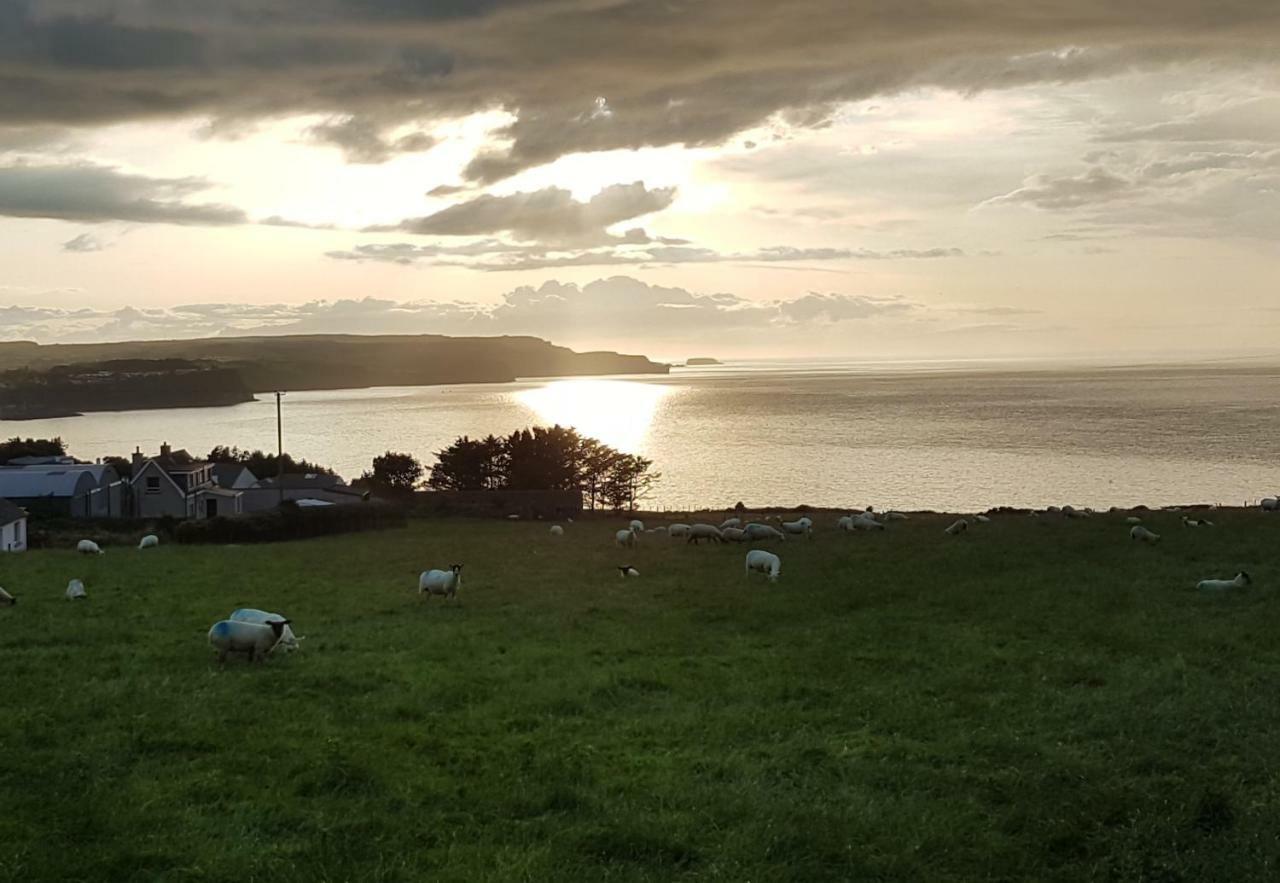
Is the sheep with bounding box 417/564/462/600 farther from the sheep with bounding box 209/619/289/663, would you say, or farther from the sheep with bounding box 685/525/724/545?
the sheep with bounding box 685/525/724/545

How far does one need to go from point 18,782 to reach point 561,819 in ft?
20.6

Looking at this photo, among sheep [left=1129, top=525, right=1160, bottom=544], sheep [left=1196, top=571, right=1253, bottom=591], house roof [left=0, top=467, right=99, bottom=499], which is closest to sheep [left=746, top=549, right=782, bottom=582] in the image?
sheep [left=1196, top=571, right=1253, bottom=591]

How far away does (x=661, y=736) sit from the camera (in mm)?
13266

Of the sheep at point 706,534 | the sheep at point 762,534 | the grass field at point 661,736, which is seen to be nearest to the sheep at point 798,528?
the sheep at point 762,534

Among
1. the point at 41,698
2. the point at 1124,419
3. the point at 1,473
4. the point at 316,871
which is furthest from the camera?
the point at 1124,419

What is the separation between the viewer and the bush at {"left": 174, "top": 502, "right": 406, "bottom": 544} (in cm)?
4731

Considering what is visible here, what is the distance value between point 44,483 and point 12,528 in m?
19.2

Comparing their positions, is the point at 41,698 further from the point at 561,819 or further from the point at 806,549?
the point at 806,549

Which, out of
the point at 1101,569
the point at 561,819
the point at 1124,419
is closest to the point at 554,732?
the point at 561,819

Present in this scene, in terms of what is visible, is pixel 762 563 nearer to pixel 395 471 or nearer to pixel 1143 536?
pixel 1143 536

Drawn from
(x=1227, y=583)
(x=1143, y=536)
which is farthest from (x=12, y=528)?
(x=1227, y=583)

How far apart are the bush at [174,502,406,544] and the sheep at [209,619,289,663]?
32471mm

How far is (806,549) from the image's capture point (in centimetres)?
3497

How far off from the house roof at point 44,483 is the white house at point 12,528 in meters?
14.6
